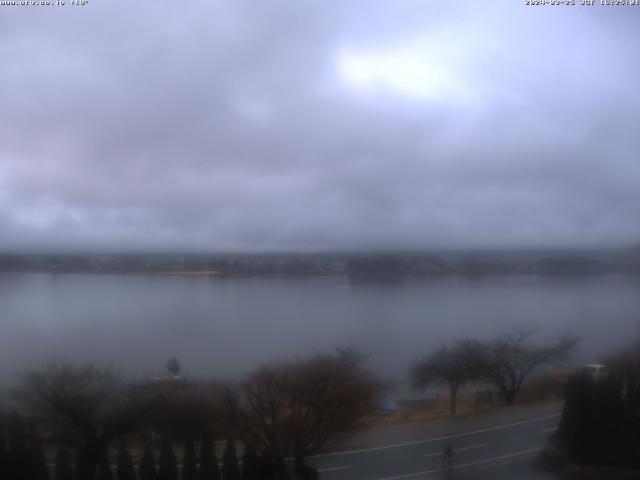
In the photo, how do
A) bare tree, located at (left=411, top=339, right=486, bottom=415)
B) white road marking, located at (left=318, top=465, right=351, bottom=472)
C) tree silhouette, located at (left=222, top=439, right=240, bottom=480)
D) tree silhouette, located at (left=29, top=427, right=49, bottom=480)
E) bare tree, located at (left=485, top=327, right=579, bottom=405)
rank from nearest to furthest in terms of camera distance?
tree silhouette, located at (left=29, top=427, right=49, bottom=480), tree silhouette, located at (left=222, top=439, right=240, bottom=480), white road marking, located at (left=318, top=465, right=351, bottom=472), bare tree, located at (left=411, top=339, right=486, bottom=415), bare tree, located at (left=485, top=327, right=579, bottom=405)

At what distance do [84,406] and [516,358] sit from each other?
120 inches

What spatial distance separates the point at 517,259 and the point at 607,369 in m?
1.08

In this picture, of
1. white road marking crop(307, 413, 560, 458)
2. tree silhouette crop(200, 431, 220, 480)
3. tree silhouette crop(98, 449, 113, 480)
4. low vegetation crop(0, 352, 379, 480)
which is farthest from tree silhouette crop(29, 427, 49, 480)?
white road marking crop(307, 413, 560, 458)

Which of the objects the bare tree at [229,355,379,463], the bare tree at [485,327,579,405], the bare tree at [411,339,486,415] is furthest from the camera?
the bare tree at [485,327,579,405]

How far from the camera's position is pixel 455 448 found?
13.0ft

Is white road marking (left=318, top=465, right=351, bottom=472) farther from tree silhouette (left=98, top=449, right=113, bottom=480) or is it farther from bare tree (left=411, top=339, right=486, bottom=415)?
tree silhouette (left=98, top=449, right=113, bottom=480)

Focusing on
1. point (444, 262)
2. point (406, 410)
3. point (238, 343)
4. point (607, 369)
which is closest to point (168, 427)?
point (238, 343)

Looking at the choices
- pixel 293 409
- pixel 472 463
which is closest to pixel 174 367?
pixel 293 409

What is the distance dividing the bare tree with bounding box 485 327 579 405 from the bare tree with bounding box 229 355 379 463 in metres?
1.14

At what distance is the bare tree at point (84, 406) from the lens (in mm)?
3500

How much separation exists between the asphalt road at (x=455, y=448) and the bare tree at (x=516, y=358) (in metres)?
0.18

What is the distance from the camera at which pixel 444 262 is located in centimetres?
458

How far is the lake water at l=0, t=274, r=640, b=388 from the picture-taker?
385cm

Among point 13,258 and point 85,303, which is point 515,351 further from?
point 13,258
